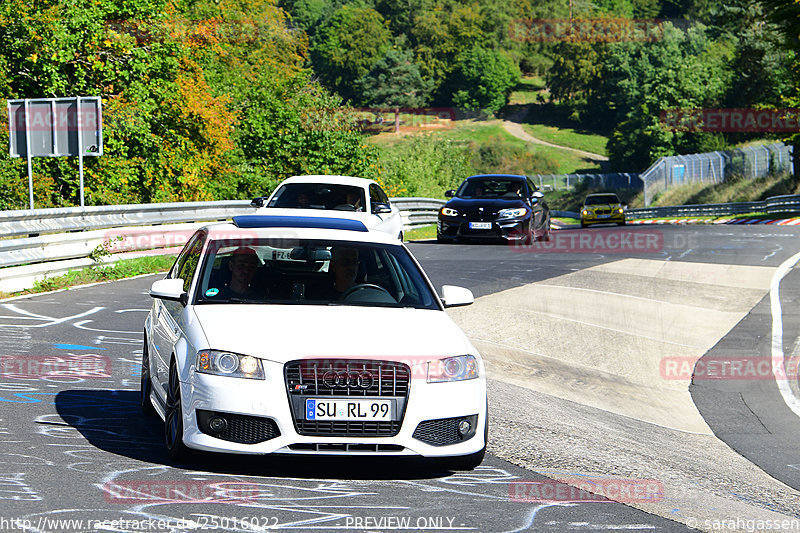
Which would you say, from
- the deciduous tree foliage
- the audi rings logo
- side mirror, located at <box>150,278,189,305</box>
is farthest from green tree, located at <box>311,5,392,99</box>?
the audi rings logo

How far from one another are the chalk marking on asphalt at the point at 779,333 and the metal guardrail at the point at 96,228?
34.3 feet

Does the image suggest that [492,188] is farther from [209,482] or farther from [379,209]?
[209,482]

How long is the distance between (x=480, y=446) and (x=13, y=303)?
9.96m

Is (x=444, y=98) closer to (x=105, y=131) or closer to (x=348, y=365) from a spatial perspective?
(x=105, y=131)

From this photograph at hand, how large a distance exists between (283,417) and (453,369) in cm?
102

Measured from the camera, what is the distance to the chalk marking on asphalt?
12147 mm

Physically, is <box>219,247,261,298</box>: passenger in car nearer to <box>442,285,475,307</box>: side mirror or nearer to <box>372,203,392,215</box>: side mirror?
<box>442,285,475,307</box>: side mirror

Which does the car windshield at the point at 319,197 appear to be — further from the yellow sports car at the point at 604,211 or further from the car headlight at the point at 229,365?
the yellow sports car at the point at 604,211

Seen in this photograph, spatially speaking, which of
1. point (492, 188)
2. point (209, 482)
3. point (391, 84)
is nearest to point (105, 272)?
point (492, 188)

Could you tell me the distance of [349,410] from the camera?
19.7 feet

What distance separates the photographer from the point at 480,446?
640cm

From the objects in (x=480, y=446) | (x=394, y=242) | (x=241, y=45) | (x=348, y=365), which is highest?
(x=241, y=45)

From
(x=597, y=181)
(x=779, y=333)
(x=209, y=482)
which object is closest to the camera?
(x=209, y=482)

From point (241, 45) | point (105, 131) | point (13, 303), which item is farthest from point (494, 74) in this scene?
point (13, 303)
